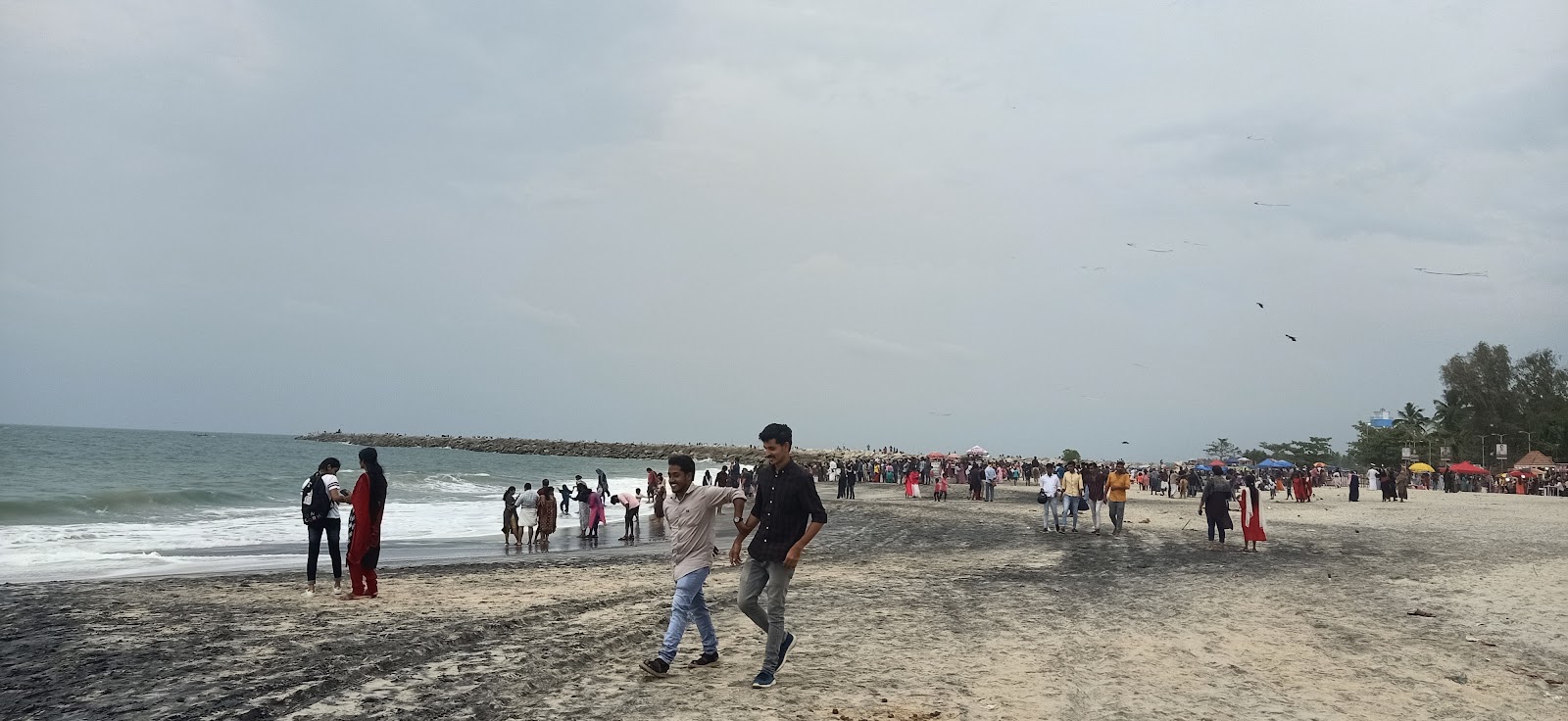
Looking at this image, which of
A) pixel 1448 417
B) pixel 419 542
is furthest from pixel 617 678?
pixel 1448 417

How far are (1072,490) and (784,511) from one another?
608 inches

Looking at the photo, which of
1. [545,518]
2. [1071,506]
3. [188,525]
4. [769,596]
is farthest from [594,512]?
[769,596]

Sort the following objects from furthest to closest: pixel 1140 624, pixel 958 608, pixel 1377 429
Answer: pixel 1377 429 < pixel 958 608 < pixel 1140 624

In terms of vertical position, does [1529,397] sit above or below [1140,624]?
above

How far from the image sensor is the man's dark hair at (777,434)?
6.48 meters

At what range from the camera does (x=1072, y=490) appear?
20422mm

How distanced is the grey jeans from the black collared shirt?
9 cm

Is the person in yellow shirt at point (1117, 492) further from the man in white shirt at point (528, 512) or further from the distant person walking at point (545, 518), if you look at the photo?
the man in white shirt at point (528, 512)

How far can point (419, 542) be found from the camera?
2028 centimetres

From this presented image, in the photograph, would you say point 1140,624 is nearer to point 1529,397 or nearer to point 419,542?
point 419,542

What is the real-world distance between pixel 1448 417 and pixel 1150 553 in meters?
88.5

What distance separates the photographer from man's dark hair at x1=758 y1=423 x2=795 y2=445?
6.48 m

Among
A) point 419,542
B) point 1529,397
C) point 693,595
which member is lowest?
point 419,542

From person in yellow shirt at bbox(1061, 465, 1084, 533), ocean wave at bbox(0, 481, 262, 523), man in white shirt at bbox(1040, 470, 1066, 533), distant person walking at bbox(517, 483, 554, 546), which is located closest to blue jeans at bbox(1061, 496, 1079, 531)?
person in yellow shirt at bbox(1061, 465, 1084, 533)
